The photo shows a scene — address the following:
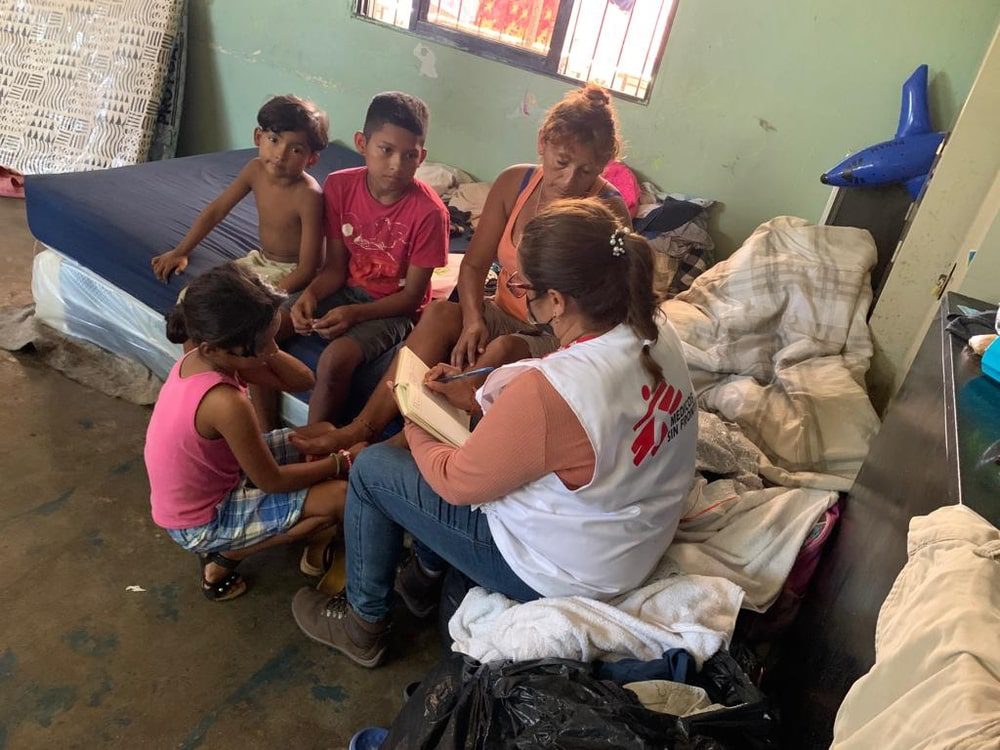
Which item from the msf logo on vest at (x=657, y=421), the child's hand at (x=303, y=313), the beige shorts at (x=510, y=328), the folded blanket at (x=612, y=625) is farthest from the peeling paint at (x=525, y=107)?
the folded blanket at (x=612, y=625)

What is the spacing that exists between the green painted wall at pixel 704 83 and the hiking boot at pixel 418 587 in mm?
2015

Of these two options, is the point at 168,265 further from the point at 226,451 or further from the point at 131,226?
the point at 226,451

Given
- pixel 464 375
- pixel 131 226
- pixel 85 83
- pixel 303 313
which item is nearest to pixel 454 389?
pixel 464 375

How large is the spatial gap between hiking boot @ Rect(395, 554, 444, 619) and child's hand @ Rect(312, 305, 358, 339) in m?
0.67

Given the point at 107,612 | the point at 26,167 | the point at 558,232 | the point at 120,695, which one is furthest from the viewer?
the point at 26,167

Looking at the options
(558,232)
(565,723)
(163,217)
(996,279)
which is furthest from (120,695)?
(996,279)

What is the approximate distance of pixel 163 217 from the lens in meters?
2.50

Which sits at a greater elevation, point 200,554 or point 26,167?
point 26,167

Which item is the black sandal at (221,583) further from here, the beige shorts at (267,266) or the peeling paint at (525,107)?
the peeling paint at (525,107)

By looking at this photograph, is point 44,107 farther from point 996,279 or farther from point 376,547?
point 996,279

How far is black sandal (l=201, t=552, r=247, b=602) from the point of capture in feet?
5.56

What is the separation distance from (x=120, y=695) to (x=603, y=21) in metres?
2.97

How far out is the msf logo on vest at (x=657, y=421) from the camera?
120 centimetres

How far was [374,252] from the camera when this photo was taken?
7.07ft
